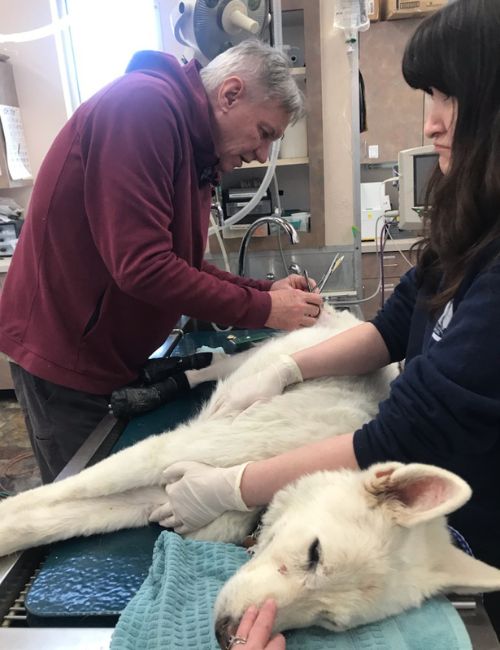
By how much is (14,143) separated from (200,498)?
429cm

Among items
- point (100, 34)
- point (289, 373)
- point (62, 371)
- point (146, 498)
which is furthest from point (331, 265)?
point (100, 34)

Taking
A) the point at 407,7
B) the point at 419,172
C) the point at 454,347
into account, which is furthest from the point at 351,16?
the point at 454,347

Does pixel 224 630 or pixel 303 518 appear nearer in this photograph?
pixel 224 630

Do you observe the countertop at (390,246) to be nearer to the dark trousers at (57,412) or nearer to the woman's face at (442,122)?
the dark trousers at (57,412)

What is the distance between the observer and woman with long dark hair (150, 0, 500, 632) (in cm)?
95

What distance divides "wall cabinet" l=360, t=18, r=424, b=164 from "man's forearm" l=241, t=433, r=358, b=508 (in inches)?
184

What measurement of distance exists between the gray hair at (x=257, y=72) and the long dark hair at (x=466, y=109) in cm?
79

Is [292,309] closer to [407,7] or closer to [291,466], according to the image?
[291,466]

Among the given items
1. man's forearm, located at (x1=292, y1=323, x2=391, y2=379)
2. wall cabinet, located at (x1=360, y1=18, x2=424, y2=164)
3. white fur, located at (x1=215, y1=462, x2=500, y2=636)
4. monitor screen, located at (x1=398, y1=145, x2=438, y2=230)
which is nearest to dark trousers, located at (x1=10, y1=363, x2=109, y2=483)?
man's forearm, located at (x1=292, y1=323, x2=391, y2=379)

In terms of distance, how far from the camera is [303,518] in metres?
1.02

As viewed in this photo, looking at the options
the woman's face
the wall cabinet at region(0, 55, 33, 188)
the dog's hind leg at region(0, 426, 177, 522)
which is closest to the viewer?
the woman's face

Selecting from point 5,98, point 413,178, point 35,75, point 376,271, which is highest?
point 35,75

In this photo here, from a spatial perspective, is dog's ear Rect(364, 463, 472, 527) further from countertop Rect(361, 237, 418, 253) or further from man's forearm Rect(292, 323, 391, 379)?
countertop Rect(361, 237, 418, 253)

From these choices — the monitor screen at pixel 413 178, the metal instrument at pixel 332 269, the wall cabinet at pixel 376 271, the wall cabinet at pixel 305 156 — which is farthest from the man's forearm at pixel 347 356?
the wall cabinet at pixel 376 271
